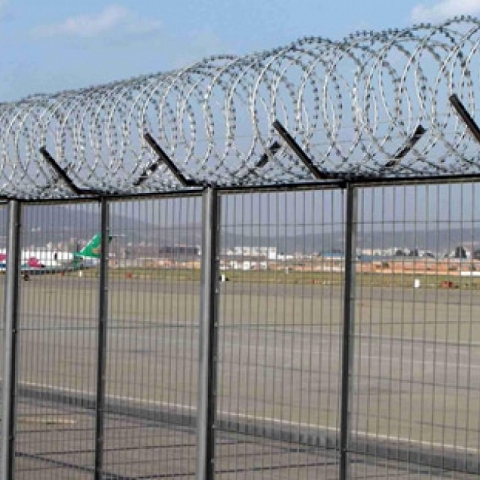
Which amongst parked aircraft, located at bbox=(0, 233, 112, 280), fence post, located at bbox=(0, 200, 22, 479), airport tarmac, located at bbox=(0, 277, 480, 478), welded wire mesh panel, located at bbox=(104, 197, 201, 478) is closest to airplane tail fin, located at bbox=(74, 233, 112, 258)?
parked aircraft, located at bbox=(0, 233, 112, 280)

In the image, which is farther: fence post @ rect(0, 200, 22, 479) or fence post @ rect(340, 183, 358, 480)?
fence post @ rect(0, 200, 22, 479)

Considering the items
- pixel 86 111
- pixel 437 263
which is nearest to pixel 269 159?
pixel 437 263

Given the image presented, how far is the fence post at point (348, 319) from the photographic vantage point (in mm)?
8312

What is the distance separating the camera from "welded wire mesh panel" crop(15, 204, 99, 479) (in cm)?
1107

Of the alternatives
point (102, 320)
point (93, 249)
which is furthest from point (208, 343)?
point (93, 249)

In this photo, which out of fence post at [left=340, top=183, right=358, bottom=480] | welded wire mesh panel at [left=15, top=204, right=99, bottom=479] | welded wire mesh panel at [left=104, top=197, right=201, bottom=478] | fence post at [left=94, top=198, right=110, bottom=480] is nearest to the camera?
fence post at [left=340, top=183, right=358, bottom=480]

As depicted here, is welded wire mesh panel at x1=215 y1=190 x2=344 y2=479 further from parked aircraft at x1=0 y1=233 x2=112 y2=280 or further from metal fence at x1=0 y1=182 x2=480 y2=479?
parked aircraft at x1=0 y1=233 x2=112 y2=280

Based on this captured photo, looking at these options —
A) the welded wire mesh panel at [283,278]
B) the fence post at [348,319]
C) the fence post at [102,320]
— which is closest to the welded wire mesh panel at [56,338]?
the fence post at [102,320]

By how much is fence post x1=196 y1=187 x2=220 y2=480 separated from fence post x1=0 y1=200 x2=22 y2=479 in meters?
2.63

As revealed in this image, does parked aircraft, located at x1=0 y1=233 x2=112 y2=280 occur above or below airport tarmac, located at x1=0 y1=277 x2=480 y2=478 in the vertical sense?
above

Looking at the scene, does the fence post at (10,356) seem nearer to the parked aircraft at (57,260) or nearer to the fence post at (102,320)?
the parked aircraft at (57,260)

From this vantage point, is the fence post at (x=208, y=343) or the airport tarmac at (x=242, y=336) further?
the fence post at (x=208, y=343)

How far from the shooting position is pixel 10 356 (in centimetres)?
1146

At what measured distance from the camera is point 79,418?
1248 cm
